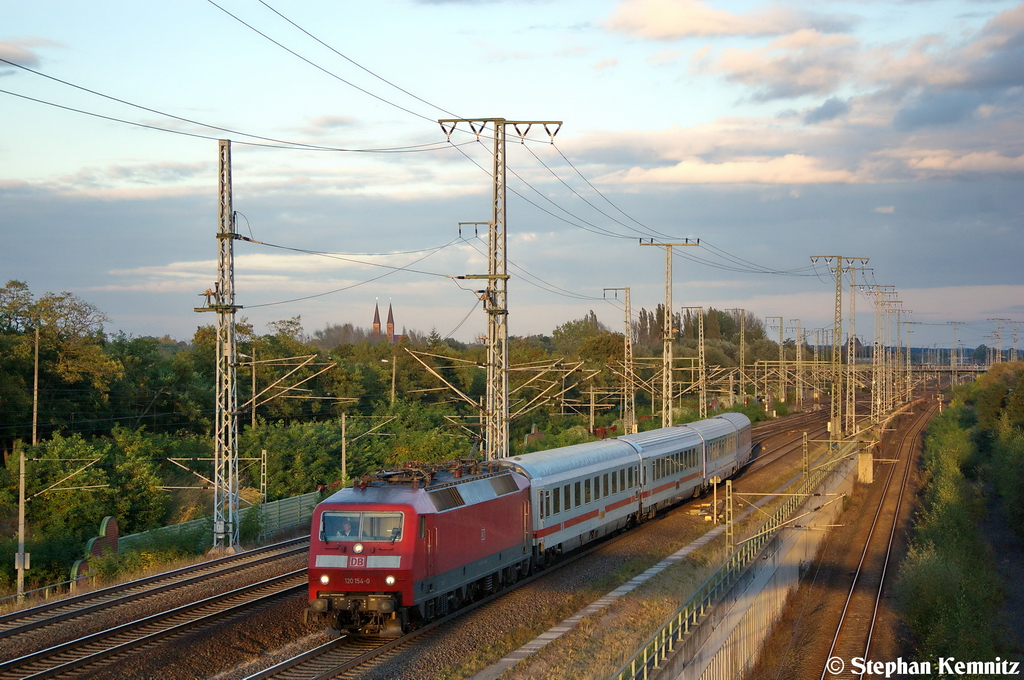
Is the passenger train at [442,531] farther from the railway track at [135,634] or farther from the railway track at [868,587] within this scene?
the railway track at [868,587]

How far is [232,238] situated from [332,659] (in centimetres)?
1586

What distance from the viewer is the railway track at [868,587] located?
90.4 ft

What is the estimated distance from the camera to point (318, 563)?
17562mm

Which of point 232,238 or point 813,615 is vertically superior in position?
point 232,238

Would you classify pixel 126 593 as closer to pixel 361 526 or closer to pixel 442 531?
pixel 361 526

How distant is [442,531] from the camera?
1844cm

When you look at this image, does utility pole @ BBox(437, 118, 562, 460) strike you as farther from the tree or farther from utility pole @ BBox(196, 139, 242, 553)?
the tree

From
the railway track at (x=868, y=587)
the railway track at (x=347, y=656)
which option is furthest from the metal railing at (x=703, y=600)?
the railway track at (x=347, y=656)

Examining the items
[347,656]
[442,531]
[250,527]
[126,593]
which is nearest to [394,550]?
[442,531]

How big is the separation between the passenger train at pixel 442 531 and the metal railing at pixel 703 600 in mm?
4230

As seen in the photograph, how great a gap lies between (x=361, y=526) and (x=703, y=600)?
26.1 feet

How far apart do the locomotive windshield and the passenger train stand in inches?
0.8

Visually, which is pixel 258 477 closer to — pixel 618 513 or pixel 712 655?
pixel 618 513

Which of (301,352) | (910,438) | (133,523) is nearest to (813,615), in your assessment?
(133,523)
